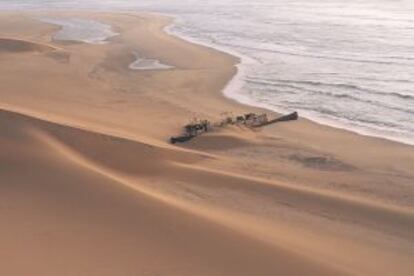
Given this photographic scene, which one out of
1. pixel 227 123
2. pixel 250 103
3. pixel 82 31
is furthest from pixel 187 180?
pixel 82 31

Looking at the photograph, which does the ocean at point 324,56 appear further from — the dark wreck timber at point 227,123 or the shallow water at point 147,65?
the shallow water at point 147,65

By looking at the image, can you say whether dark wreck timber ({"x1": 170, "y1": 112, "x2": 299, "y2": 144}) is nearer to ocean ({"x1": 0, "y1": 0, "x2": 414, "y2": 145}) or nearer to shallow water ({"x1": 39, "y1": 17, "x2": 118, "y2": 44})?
ocean ({"x1": 0, "y1": 0, "x2": 414, "y2": 145})

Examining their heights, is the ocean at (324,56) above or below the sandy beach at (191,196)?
below

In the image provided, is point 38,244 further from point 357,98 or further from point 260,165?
point 357,98

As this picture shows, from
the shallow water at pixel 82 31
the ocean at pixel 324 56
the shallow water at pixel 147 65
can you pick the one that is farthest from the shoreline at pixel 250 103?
the shallow water at pixel 82 31

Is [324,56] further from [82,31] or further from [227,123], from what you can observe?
[82,31]

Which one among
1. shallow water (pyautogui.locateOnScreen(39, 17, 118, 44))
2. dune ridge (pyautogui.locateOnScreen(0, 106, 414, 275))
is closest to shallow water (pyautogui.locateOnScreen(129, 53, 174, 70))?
shallow water (pyautogui.locateOnScreen(39, 17, 118, 44))
